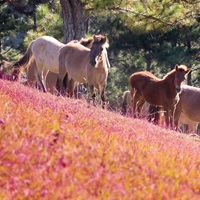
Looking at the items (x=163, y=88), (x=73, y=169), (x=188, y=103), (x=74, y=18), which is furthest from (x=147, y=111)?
(x=73, y=169)

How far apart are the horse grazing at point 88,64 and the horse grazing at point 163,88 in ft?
3.17

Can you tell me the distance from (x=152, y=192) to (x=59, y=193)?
79 cm

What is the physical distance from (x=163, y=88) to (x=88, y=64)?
80.9 inches

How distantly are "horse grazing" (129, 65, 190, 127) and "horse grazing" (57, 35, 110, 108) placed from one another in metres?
0.97

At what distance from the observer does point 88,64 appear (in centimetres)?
1142

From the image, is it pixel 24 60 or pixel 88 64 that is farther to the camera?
pixel 24 60

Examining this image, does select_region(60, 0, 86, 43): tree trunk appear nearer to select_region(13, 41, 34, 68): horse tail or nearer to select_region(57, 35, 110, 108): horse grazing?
select_region(13, 41, 34, 68): horse tail

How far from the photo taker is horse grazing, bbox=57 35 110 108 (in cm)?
1107

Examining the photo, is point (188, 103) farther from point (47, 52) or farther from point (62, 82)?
point (47, 52)

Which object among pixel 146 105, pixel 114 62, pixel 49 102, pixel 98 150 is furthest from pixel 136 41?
pixel 98 150

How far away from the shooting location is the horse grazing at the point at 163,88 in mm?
11305

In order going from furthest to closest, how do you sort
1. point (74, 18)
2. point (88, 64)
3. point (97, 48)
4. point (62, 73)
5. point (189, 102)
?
point (74, 18) → point (189, 102) → point (62, 73) → point (88, 64) → point (97, 48)

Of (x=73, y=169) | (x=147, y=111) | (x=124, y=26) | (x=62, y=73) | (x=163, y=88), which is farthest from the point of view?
(x=124, y=26)

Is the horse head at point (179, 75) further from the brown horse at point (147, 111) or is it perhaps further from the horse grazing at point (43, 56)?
the horse grazing at point (43, 56)
